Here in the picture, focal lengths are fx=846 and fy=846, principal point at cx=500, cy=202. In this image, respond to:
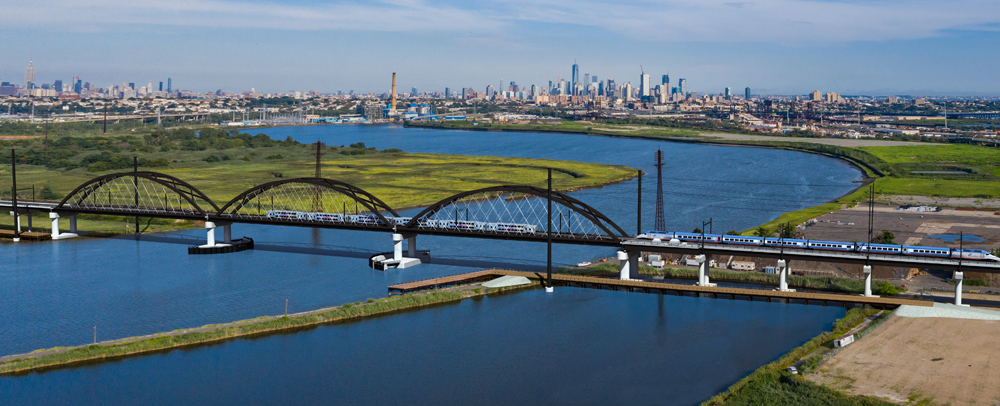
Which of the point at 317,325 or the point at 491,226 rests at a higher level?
the point at 491,226

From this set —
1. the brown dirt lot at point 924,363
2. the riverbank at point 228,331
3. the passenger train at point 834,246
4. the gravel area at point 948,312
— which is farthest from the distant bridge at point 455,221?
the riverbank at point 228,331

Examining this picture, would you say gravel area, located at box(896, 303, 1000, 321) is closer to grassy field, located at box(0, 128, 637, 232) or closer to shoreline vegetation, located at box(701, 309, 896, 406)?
shoreline vegetation, located at box(701, 309, 896, 406)

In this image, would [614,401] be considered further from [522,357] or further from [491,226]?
[491,226]

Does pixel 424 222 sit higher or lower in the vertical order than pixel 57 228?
higher

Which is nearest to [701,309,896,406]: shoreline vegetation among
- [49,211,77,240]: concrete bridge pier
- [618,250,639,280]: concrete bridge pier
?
[618,250,639,280]: concrete bridge pier

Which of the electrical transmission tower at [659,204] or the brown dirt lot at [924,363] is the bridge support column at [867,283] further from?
the electrical transmission tower at [659,204]

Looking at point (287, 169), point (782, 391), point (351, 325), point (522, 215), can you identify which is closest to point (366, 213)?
point (522, 215)

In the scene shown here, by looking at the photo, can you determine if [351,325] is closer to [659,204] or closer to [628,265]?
[628,265]

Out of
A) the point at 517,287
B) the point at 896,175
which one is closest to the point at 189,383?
the point at 517,287
